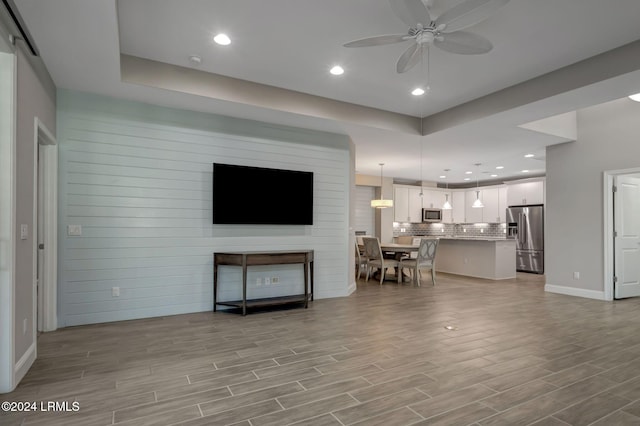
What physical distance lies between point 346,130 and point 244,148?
63.9 inches

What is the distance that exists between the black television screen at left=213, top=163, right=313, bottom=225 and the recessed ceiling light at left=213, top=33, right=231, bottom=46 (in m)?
1.72

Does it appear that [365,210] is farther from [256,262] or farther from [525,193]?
[256,262]

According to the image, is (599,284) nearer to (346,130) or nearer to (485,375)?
(485,375)

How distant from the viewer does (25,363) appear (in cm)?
276

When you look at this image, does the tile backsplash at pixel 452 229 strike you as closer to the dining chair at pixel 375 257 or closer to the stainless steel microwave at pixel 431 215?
the stainless steel microwave at pixel 431 215

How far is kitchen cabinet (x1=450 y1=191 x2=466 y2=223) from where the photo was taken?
11.9 meters

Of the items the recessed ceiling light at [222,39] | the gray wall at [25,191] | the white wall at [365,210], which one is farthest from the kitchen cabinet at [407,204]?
the gray wall at [25,191]

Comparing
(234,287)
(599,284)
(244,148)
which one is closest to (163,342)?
(234,287)

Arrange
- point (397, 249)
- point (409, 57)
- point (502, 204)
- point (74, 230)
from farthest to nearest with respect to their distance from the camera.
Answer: point (502, 204), point (397, 249), point (74, 230), point (409, 57)

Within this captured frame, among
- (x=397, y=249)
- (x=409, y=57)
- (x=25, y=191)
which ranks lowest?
(x=397, y=249)

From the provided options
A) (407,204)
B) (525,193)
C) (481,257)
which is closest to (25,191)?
(481,257)

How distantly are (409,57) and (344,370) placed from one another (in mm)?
2692

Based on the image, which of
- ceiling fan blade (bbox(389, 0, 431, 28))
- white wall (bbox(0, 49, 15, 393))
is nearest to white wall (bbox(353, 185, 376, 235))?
ceiling fan blade (bbox(389, 0, 431, 28))

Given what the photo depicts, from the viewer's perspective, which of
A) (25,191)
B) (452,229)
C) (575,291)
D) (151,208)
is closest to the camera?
(25,191)
